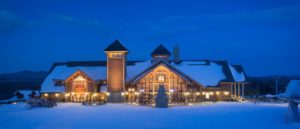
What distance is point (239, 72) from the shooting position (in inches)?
2197

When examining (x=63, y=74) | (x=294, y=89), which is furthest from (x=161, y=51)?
(x=294, y=89)

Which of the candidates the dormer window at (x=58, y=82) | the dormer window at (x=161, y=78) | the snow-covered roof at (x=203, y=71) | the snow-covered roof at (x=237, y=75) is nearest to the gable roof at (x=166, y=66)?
the dormer window at (x=161, y=78)

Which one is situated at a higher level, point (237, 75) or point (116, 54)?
point (116, 54)

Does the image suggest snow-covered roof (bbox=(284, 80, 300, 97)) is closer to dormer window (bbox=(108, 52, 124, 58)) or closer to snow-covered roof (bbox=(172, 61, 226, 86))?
snow-covered roof (bbox=(172, 61, 226, 86))

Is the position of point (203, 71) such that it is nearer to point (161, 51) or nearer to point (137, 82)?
point (161, 51)

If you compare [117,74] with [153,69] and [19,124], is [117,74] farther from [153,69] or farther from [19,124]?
[19,124]

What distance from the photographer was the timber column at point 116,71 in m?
50.6

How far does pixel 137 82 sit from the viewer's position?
50.6 metres

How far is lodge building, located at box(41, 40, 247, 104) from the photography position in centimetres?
5022

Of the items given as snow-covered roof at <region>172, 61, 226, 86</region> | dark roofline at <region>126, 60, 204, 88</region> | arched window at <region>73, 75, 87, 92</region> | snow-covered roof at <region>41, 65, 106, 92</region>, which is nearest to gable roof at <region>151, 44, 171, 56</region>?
snow-covered roof at <region>172, 61, 226, 86</region>

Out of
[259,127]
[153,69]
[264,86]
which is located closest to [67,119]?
[259,127]

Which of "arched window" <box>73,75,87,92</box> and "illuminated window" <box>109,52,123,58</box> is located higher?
"illuminated window" <box>109,52,123,58</box>

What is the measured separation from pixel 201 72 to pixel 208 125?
3056cm

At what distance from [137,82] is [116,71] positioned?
112 inches
